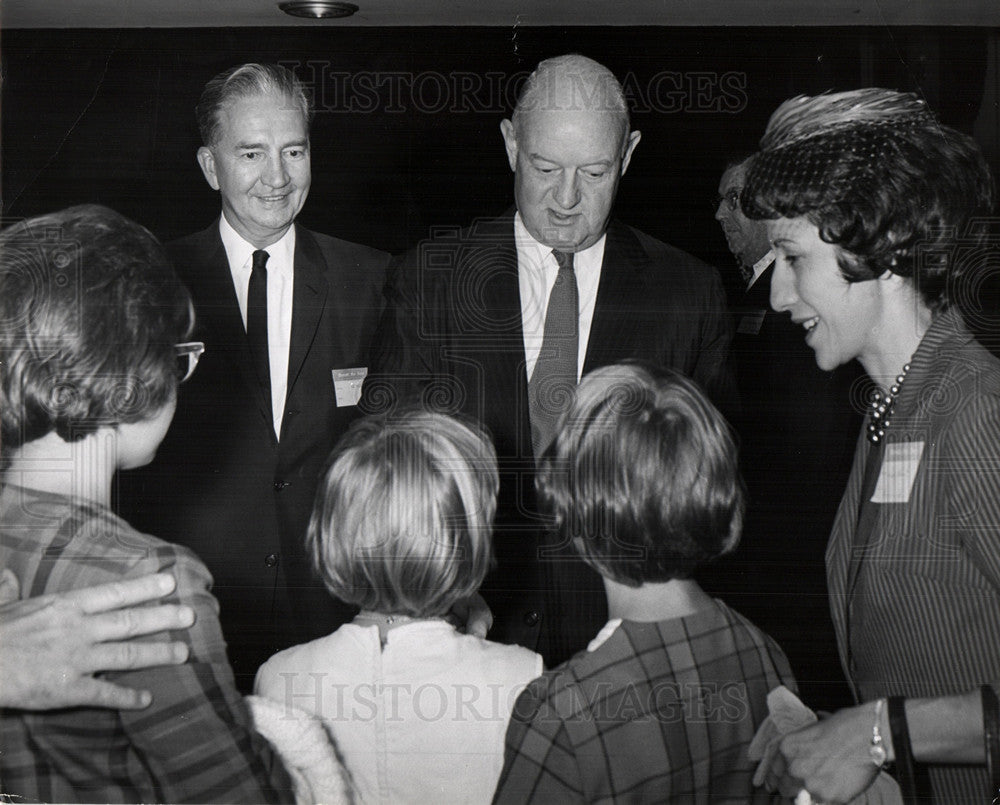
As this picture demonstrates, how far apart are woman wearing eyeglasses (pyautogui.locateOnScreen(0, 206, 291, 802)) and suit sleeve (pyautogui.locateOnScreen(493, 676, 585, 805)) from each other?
501mm

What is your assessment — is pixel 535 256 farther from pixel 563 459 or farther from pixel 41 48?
pixel 41 48

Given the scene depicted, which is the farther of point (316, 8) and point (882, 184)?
point (316, 8)

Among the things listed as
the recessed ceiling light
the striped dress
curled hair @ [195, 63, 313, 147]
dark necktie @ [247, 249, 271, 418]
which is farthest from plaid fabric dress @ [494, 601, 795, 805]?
the recessed ceiling light

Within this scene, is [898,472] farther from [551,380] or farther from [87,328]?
[87,328]

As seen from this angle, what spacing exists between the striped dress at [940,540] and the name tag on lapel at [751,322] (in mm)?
334

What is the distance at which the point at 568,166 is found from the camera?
2.29 metres

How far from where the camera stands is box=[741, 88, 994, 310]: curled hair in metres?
2.22

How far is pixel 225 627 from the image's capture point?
2363 mm

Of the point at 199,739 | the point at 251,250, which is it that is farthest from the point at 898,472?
the point at 199,739

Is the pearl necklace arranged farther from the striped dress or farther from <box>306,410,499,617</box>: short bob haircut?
<box>306,410,499,617</box>: short bob haircut

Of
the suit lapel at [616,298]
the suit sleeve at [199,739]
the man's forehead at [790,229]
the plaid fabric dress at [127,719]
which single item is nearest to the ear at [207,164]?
the plaid fabric dress at [127,719]

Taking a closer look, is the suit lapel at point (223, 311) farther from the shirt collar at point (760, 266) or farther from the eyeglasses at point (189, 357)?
the shirt collar at point (760, 266)

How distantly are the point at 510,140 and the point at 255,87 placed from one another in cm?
58

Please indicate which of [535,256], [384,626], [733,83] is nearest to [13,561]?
[384,626]
